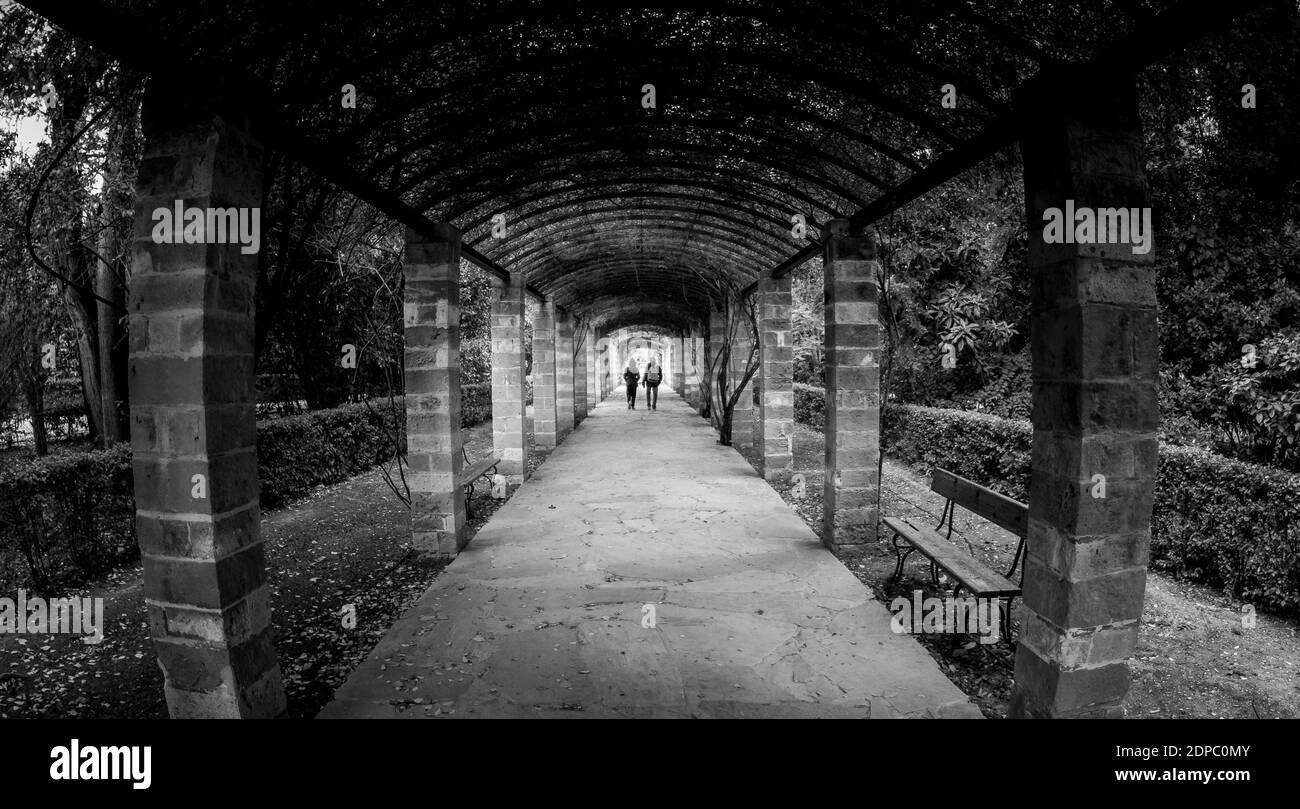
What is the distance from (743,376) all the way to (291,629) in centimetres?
1001

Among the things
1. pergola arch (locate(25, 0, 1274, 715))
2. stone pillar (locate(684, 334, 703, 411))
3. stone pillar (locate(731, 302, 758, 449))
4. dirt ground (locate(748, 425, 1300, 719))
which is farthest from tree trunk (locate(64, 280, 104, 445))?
stone pillar (locate(684, 334, 703, 411))

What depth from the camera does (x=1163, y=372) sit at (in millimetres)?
9227

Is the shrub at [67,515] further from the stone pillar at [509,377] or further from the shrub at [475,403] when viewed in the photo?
the shrub at [475,403]

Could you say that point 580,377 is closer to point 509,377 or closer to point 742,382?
point 742,382

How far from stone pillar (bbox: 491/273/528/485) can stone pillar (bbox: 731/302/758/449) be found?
435 cm

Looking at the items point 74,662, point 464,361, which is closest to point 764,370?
point 74,662

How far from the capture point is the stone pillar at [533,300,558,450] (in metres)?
12.6

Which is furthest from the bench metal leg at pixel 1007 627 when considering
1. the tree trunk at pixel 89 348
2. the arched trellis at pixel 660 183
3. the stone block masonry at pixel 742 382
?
the tree trunk at pixel 89 348

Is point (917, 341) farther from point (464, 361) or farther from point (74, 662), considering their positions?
point (74, 662)

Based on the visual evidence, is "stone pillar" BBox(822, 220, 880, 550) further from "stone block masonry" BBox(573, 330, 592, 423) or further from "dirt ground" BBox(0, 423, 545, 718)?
"stone block masonry" BBox(573, 330, 592, 423)

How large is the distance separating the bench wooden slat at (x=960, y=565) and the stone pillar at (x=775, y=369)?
4.17 meters

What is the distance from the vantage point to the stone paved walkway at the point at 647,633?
3.25 meters
